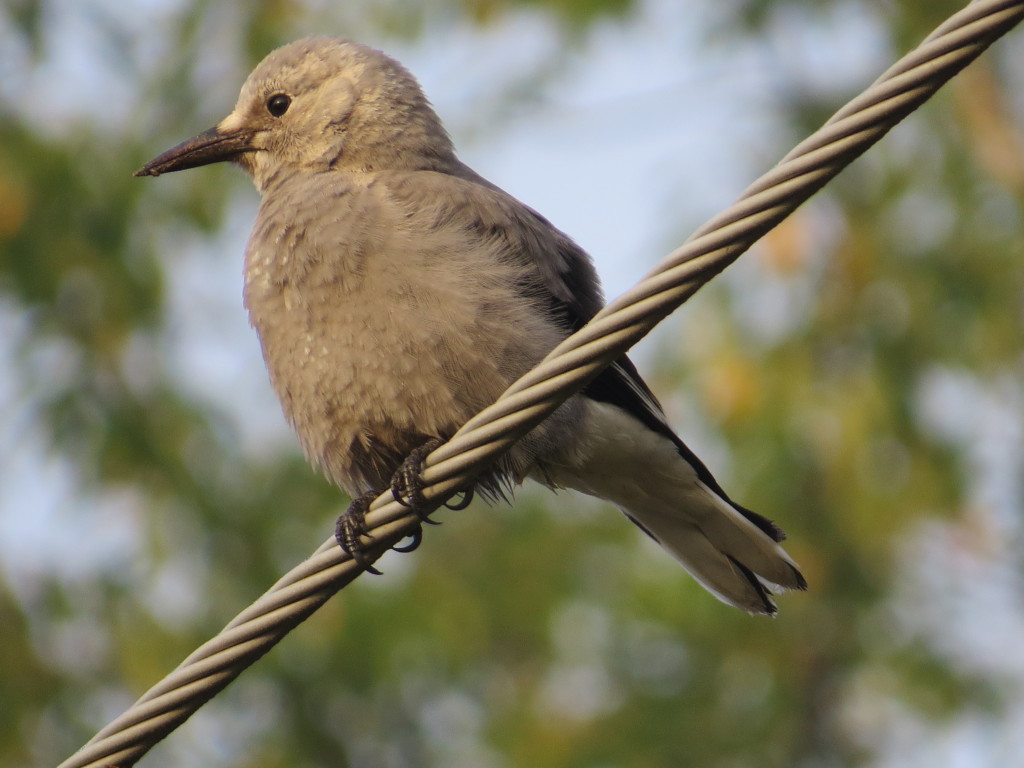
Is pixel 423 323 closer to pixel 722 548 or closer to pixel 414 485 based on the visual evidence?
pixel 414 485

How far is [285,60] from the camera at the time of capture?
5.45 m

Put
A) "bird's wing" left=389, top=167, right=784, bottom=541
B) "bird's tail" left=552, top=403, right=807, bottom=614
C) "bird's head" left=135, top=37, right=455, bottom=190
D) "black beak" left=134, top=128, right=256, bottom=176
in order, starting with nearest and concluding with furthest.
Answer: "bird's wing" left=389, top=167, right=784, bottom=541, "bird's tail" left=552, top=403, right=807, bottom=614, "bird's head" left=135, top=37, right=455, bottom=190, "black beak" left=134, top=128, right=256, bottom=176

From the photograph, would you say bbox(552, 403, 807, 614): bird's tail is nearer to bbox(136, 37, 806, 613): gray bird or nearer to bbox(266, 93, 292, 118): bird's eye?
bbox(136, 37, 806, 613): gray bird

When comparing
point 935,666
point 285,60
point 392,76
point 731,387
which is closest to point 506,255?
point 392,76

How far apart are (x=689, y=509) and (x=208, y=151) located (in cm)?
245

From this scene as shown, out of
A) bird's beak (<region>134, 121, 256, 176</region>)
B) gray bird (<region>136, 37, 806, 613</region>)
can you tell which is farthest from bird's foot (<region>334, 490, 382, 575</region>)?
bird's beak (<region>134, 121, 256, 176</region>)

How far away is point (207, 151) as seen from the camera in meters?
5.34

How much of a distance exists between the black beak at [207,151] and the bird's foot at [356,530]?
1.83 meters

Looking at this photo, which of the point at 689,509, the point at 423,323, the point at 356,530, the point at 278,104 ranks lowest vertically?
the point at 689,509

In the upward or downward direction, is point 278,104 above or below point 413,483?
above

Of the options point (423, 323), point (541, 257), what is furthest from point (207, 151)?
point (423, 323)

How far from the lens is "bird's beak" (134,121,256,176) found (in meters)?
5.30

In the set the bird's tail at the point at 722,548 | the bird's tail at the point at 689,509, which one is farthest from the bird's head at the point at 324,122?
the bird's tail at the point at 722,548

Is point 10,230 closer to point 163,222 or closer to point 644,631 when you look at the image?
point 163,222
